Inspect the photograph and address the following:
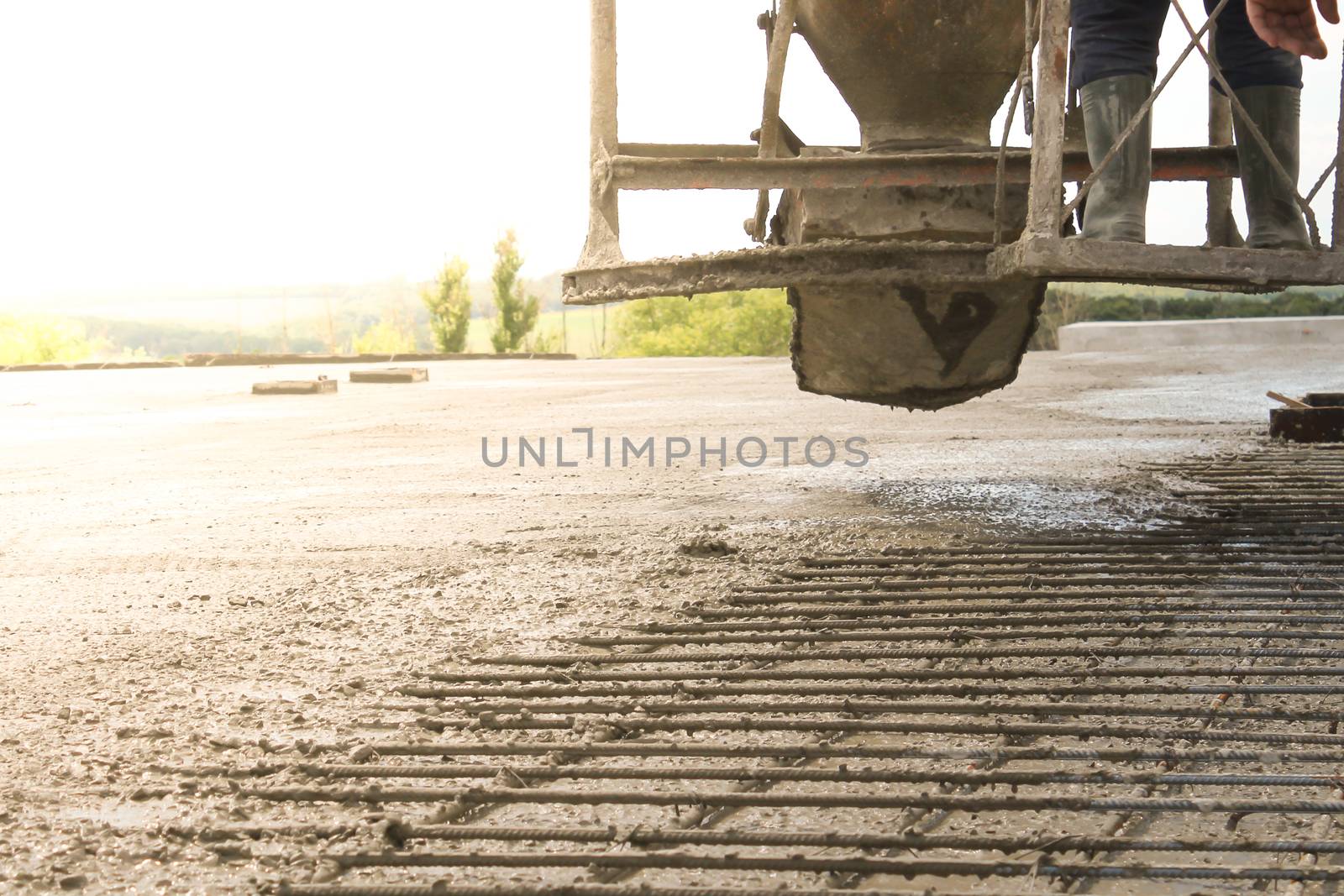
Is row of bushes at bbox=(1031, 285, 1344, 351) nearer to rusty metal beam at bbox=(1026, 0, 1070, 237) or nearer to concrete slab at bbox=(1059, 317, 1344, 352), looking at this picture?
concrete slab at bbox=(1059, 317, 1344, 352)

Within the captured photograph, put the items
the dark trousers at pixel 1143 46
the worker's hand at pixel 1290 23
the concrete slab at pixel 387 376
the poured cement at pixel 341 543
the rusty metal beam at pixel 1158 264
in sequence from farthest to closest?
the concrete slab at pixel 387 376, the dark trousers at pixel 1143 46, the worker's hand at pixel 1290 23, the rusty metal beam at pixel 1158 264, the poured cement at pixel 341 543

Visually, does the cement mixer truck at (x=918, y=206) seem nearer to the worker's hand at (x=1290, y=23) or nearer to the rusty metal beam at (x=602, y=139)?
the rusty metal beam at (x=602, y=139)

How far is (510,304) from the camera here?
2261 inches

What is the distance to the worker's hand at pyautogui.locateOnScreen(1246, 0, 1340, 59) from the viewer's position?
3256mm

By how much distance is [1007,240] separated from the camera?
437 cm

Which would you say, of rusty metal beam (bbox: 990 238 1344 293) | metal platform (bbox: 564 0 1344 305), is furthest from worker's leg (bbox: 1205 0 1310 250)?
rusty metal beam (bbox: 990 238 1344 293)

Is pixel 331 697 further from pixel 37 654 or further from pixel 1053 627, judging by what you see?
pixel 1053 627

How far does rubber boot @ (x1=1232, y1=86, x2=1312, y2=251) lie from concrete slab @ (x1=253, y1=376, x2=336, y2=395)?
885 centimetres

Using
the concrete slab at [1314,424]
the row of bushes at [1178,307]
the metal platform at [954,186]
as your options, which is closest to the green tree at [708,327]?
the row of bushes at [1178,307]

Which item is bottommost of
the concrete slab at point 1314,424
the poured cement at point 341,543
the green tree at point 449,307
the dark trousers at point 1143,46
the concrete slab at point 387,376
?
the poured cement at point 341,543

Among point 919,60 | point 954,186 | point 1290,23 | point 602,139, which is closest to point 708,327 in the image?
point 919,60

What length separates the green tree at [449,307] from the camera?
57656 millimetres

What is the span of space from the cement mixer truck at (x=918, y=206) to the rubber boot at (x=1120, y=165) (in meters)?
0.13

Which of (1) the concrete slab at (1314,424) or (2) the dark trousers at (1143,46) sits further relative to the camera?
(1) the concrete slab at (1314,424)
